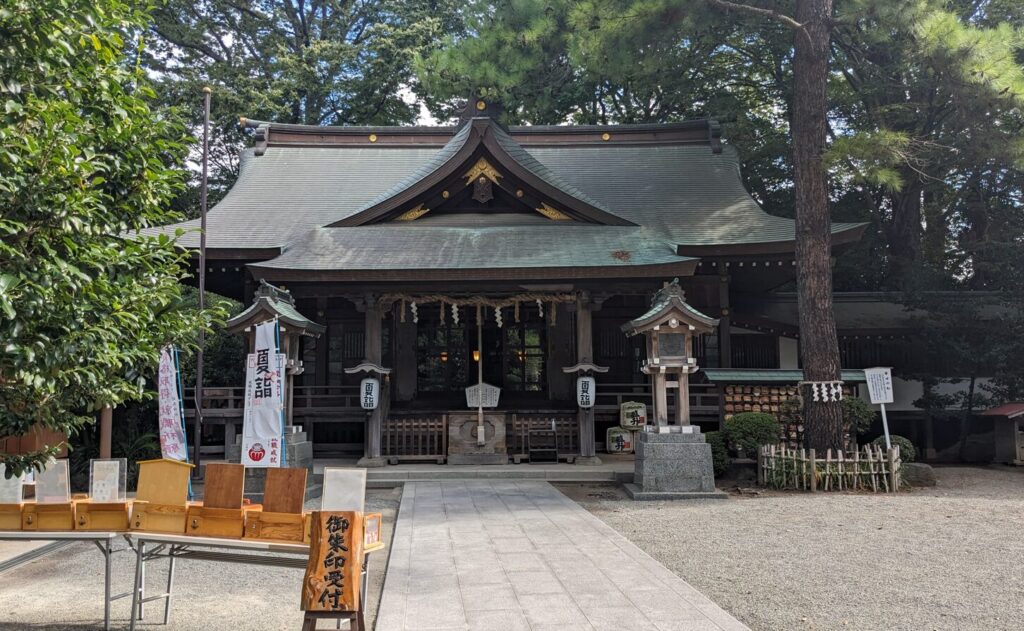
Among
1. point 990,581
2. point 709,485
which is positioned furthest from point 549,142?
point 990,581

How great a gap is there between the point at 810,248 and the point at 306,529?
33.9ft

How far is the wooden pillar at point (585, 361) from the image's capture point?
43.3 ft

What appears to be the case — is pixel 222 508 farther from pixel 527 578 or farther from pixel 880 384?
pixel 880 384

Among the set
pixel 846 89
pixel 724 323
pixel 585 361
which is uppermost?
pixel 846 89

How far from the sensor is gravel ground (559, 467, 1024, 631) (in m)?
5.12

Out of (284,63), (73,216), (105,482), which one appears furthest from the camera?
(284,63)

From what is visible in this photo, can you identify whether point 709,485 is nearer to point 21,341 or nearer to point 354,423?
point 354,423

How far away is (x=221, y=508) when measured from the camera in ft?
15.3

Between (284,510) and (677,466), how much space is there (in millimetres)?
7271

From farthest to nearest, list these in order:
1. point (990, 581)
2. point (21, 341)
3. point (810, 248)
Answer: point (810, 248) → point (990, 581) → point (21, 341)

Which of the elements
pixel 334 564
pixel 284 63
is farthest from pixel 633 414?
pixel 284 63

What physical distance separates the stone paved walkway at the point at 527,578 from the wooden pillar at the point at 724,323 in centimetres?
647

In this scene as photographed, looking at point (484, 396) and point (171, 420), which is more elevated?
point (484, 396)

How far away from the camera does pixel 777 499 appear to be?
1029 cm
